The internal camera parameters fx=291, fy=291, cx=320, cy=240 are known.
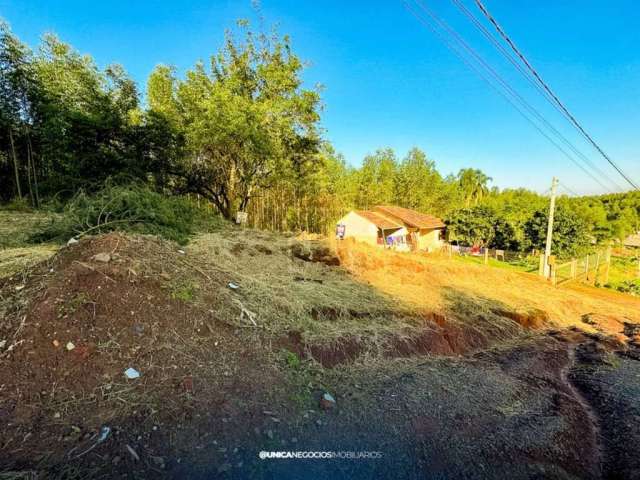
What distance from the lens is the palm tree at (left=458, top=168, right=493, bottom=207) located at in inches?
1355

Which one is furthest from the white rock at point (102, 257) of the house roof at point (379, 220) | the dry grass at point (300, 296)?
the house roof at point (379, 220)

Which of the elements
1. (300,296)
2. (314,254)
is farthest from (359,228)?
(300,296)

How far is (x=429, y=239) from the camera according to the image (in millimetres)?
19672

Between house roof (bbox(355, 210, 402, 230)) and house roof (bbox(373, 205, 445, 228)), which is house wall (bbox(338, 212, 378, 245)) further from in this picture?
house roof (bbox(373, 205, 445, 228))

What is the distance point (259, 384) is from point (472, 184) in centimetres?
3915

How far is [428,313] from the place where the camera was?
3.94 meters

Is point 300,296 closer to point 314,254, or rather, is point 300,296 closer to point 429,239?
point 314,254

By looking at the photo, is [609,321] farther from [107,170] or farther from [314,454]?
[107,170]

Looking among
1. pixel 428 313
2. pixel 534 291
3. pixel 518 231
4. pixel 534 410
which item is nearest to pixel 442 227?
pixel 518 231

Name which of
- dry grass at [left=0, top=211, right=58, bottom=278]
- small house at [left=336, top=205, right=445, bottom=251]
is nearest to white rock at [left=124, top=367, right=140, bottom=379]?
dry grass at [left=0, top=211, right=58, bottom=278]

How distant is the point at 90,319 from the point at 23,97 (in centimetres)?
1034

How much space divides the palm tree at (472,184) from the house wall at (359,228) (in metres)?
21.7

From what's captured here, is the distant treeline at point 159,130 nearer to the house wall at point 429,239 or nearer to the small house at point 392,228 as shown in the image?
the small house at point 392,228

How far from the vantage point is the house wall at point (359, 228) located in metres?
15.7
